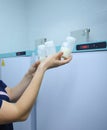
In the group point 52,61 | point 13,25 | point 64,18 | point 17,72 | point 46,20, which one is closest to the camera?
point 52,61

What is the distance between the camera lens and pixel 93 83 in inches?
39.9

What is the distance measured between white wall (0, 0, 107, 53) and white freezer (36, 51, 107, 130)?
70cm

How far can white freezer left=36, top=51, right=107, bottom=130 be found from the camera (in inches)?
38.9

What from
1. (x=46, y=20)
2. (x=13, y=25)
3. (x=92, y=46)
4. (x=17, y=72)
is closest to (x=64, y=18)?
(x=46, y=20)

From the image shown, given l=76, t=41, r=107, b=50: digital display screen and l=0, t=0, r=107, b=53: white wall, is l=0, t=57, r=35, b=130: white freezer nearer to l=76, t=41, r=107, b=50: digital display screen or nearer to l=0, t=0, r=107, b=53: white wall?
l=76, t=41, r=107, b=50: digital display screen

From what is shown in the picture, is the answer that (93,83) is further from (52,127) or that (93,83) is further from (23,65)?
(23,65)

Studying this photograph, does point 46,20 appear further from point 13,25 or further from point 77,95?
point 77,95

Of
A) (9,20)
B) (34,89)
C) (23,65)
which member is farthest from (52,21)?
(34,89)

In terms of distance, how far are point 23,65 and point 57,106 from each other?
1.52ft

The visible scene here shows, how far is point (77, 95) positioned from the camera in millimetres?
1088

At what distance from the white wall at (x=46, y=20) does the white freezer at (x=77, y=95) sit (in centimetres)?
70

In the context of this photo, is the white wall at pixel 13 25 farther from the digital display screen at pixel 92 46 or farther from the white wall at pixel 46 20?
the digital display screen at pixel 92 46

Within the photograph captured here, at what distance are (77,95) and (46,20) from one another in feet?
4.30

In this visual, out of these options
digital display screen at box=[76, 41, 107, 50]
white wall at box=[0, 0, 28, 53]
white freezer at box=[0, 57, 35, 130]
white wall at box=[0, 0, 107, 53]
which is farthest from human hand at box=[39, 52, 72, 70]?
white wall at box=[0, 0, 28, 53]
